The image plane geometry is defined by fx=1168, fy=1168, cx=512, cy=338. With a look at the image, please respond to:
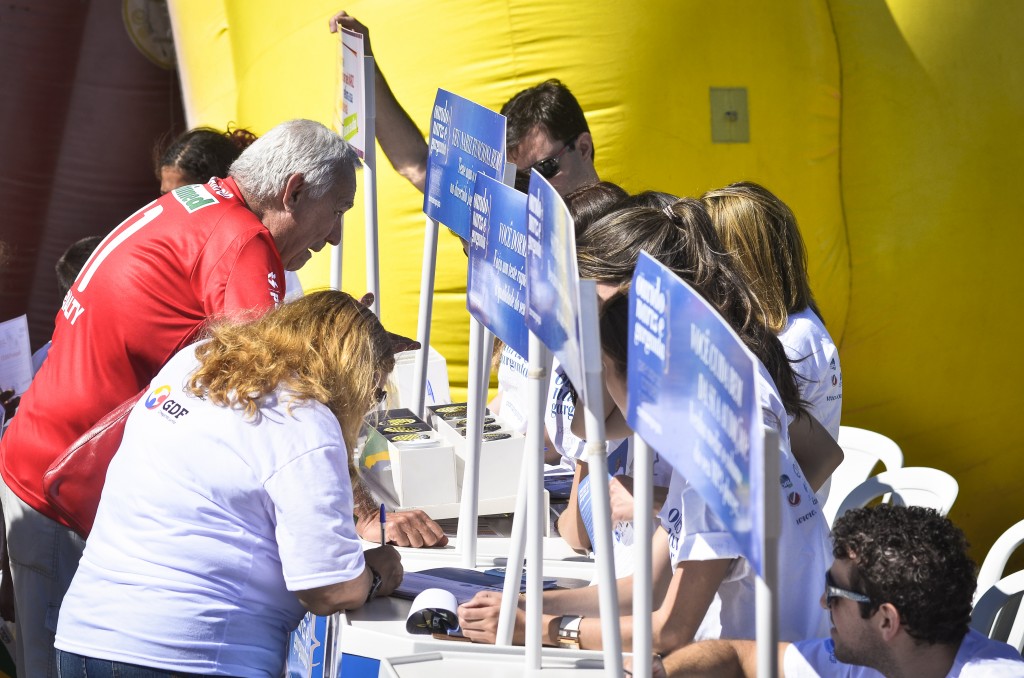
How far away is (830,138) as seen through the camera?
3986 millimetres

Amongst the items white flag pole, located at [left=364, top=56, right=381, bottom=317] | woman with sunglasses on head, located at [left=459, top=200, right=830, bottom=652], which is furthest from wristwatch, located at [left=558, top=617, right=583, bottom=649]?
white flag pole, located at [left=364, top=56, right=381, bottom=317]

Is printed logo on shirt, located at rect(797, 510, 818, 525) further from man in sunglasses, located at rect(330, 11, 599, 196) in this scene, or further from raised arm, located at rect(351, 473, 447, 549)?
man in sunglasses, located at rect(330, 11, 599, 196)

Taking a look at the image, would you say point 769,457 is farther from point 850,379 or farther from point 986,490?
point 986,490

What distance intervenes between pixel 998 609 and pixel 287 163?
163 centimetres

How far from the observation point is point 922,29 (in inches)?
155

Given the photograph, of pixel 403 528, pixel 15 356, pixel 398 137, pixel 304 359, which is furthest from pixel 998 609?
pixel 15 356

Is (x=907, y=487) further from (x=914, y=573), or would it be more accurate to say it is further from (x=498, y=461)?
(x=914, y=573)

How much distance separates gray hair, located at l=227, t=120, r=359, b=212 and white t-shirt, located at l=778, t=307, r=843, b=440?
38.5 inches

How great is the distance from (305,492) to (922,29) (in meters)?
3.15

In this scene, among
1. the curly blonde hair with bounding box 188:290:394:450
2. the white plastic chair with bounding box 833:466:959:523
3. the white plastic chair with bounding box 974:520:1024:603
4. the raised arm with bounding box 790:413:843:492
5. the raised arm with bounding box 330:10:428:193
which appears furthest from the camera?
the raised arm with bounding box 330:10:428:193

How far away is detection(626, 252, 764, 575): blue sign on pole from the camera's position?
0.98 meters

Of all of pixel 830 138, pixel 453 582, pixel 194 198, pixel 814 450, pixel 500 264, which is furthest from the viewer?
pixel 830 138

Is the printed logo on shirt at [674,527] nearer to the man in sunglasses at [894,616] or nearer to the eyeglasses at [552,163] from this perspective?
the man in sunglasses at [894,616]

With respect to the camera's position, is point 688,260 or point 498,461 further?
point 498,461
